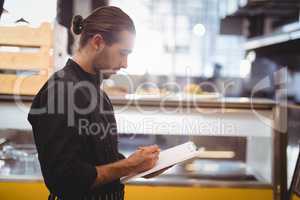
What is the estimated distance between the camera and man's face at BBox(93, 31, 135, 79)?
1363 millimetres

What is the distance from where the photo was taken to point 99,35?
1348 millimetres

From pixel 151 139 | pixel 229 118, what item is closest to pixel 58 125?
pixel 151 139

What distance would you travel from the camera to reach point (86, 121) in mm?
1272

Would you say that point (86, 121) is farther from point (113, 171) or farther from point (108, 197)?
point (108, 197)

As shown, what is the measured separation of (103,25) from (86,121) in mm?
368

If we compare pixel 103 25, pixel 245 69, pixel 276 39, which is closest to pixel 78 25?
pixel 103 25

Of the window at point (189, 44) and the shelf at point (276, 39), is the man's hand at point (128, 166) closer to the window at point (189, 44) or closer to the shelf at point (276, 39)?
the shelf at point (276, 39)

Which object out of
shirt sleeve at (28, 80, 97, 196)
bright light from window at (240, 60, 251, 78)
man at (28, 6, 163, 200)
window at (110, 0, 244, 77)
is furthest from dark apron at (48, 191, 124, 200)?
bright light from window at (240, 60, 251, 78)

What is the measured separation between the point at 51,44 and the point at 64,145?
828 millimetres

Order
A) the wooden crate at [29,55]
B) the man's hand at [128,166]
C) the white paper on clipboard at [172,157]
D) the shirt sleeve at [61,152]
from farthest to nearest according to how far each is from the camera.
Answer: the wooden crate at [29,55]
the white paper on clipboard at [172,157]
the man's hand at [128,166]
the shirt sleeve at [61,152]

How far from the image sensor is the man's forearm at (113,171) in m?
1.27

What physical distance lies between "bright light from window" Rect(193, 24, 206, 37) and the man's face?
3.81m

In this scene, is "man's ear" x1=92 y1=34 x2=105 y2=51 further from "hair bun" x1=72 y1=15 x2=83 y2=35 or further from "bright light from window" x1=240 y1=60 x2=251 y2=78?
"bright light from window" x1=240 y1=60 x2=251 y2=78

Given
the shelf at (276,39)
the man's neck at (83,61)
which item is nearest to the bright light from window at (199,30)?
the shelf at (276,39)
